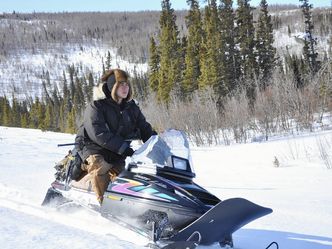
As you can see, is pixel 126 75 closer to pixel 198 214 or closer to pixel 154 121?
pixel 198 214

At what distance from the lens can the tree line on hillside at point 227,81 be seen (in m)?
17.3

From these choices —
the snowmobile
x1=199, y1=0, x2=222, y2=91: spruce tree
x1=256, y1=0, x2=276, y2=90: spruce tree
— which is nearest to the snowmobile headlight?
the snowmobile

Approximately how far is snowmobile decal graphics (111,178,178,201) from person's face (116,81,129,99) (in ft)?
3.57

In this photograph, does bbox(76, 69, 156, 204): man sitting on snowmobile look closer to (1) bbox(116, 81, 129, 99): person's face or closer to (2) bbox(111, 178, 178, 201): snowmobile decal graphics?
(1) bbox(116, 81, 129, 99): person's face

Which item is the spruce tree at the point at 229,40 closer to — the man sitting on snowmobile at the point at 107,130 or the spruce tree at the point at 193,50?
the spruce tree at the point at 193,50

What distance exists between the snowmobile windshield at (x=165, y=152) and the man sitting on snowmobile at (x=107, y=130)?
0.40 m

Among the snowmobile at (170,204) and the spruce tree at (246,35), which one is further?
Answer: the spruce tree at (246,35)

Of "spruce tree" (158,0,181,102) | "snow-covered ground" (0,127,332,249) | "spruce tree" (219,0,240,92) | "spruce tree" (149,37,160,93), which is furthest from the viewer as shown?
"spruce tree" (149,37,160,93)

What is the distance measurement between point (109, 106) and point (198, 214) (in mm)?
1863

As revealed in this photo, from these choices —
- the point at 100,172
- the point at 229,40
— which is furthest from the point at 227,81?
the point at 100,172

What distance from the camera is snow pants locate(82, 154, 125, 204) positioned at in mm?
5020

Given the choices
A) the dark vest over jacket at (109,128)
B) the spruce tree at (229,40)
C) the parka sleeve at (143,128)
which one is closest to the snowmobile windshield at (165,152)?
the dark vest over jacket at (109,128)

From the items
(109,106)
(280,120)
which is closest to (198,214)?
(109,106)

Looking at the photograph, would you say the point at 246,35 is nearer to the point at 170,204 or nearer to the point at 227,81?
the point at 227,81
